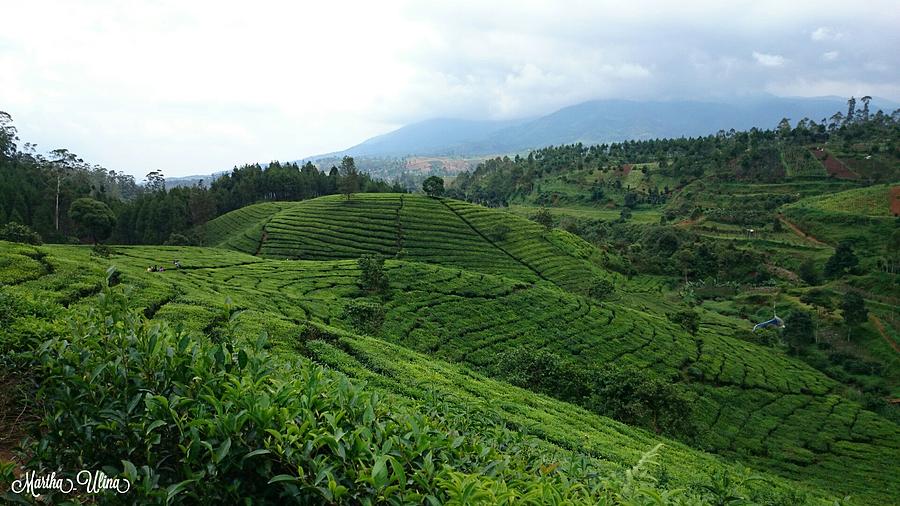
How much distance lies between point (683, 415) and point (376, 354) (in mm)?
18539

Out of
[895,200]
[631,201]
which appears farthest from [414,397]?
[631,201]

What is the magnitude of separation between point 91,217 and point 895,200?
126 meters

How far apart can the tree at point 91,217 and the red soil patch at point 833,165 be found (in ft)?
447

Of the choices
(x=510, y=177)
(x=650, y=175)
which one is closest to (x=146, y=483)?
(x=650, y=175)

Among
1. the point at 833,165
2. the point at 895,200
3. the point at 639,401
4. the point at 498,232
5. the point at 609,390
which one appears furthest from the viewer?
the point at 833,165

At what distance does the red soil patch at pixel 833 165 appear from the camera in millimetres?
105000

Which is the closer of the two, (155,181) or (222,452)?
(222,452)

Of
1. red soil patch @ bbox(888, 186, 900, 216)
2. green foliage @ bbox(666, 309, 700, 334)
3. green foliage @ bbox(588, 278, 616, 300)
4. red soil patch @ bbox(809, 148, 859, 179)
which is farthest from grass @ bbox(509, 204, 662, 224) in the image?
green foliage @ bbox(666, 309, 700, 334)

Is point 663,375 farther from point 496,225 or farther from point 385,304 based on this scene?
point 496,225

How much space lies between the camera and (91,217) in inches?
2063

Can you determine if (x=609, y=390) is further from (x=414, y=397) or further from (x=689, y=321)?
(x=689, y=321)

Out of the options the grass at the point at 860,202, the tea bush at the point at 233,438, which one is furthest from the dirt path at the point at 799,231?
the tea bush at the point at 233,438

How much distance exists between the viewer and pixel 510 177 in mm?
152000

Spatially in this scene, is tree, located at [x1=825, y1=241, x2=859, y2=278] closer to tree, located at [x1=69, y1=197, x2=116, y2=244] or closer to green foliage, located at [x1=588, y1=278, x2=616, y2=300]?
green foliage, located at [x1=588, y1=278, x2=616, y2=300]
